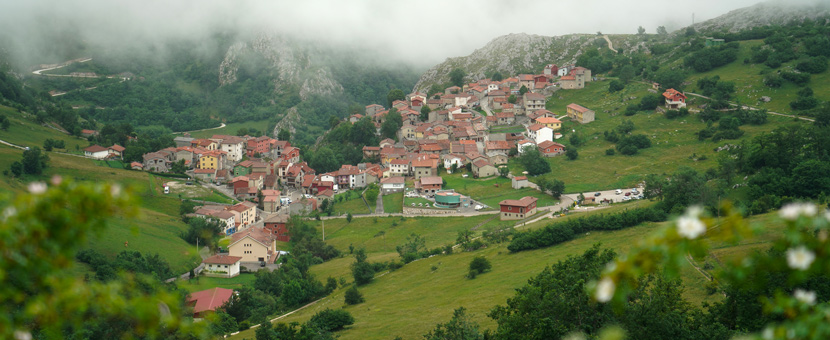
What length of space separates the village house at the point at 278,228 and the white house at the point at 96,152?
102ft

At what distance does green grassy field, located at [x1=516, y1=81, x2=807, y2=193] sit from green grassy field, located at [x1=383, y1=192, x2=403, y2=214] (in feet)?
47.8

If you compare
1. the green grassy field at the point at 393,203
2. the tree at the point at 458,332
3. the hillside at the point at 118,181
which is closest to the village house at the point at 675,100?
the green grassy field at the point at 393,203

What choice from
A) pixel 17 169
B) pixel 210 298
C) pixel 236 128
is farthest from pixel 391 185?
pixel 236 128

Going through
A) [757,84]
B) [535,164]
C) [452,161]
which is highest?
[757,84]

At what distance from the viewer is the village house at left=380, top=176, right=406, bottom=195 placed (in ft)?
241

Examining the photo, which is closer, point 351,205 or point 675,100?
point 351,205

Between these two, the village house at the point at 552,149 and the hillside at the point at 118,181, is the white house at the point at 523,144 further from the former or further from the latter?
the hillside at the point at 118,181

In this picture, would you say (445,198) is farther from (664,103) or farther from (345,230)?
(664,103)

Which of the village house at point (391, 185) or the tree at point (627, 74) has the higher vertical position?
the tree at point (627, 74)

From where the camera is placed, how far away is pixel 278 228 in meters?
66.4

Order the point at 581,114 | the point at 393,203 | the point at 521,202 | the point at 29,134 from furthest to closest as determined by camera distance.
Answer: the point at 581,114 → the point at 29,134 → the point at 393,203 → the point at 521,202

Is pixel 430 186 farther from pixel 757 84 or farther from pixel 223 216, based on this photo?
pixel 757 84

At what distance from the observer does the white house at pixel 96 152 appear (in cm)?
8014

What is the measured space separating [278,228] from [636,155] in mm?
43302
